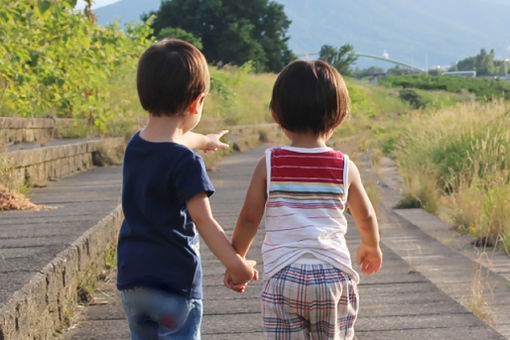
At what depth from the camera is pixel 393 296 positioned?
3.74 metres

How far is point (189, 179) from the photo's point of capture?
202 centimetres

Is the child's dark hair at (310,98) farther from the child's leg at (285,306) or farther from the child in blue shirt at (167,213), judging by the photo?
the child's leg at (285,306)

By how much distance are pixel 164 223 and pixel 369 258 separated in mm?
690

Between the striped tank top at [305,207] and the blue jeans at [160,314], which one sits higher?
the striped tank top at [305,207]

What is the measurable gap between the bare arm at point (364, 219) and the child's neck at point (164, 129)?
19.9 inches

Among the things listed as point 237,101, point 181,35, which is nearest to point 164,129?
point 237,101

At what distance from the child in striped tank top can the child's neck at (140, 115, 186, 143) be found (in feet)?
0.85

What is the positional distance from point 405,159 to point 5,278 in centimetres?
989

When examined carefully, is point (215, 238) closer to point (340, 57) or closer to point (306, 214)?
point (306, 214)

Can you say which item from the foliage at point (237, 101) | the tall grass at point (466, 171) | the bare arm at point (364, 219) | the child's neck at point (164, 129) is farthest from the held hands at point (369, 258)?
the foliage at point (237, 101)

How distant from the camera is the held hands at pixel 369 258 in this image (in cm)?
233

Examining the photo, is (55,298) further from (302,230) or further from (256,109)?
(256,109)

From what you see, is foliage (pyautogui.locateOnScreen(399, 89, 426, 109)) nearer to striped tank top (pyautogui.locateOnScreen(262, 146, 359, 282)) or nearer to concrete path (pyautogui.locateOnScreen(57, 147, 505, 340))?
concrete path (pyautogui.locateOnScreen(57, 147, 505, 340))

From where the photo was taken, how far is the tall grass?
735 centimetres
